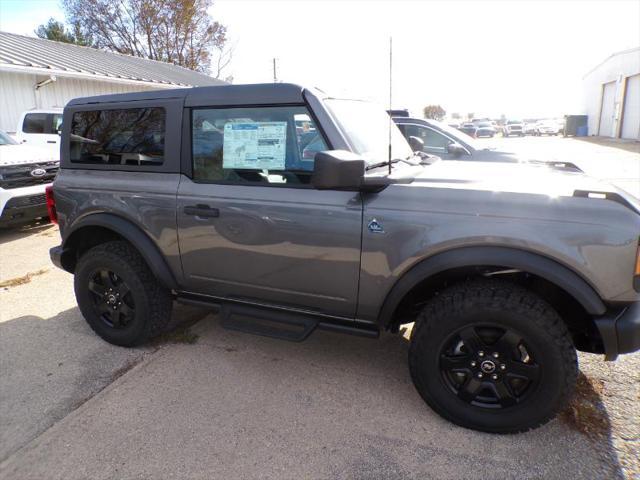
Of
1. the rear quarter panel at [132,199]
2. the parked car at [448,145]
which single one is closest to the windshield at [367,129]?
the rear quarter panel at [132,199]

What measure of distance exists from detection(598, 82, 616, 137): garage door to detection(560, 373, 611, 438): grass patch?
32.2 m

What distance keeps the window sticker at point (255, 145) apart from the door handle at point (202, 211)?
12.1 inches

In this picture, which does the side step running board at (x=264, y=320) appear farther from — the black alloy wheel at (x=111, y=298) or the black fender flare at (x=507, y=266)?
the black alloy wheel at (x=111, y=298)

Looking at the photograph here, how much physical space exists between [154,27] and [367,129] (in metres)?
34.3

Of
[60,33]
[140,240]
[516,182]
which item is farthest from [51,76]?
[60,33]

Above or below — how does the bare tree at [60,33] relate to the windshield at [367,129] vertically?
above

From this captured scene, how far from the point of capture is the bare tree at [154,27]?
1232 inches

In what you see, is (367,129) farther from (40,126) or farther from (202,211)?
(40,126)

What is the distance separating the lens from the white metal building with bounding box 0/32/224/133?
11.9 m

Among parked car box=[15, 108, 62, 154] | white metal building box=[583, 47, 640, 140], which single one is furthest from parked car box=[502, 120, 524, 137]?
parked car box=[15, 108, 62, 154]

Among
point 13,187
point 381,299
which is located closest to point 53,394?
point 381,299

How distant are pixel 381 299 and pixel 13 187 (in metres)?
6.42

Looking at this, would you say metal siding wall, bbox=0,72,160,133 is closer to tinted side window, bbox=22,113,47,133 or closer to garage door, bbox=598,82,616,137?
tinted side window, bbox=22,113,47,133

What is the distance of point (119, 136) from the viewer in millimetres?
3459
